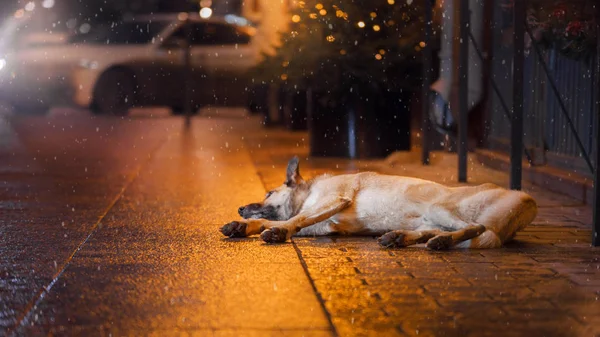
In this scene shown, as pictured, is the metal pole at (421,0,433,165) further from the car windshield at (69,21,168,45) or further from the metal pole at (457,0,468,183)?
the car windshield at (69,21,168,45)

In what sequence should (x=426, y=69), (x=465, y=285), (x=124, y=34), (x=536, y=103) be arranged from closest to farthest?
1. (x=465, y=285)
2. (x=536, y=103)
3. (x=426, y=69)
4. (x=124, y=34)

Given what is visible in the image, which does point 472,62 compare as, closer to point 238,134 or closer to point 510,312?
point 238,134

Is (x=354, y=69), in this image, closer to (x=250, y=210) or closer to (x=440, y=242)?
(x=250, y=210)

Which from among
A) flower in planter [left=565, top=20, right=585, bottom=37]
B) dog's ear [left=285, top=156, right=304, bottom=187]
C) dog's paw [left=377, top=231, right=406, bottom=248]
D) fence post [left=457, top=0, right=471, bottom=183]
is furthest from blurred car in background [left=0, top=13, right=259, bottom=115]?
dog's paw [left=377, top=231, right=406, bottom=248]

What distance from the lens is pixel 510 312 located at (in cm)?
504

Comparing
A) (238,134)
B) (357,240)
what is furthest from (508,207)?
(238,134)

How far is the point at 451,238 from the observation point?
662 centimetres

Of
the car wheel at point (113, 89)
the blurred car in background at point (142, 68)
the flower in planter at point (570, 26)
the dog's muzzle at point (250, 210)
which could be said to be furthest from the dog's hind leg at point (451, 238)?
the car wheel at point (113, 89)

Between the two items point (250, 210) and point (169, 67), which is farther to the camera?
point (169, 67)

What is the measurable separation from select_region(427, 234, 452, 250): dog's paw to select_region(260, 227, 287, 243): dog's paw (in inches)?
38.8

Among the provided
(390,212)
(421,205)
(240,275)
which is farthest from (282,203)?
(240,275)

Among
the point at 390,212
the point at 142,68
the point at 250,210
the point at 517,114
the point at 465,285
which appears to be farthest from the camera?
the point at 142,68

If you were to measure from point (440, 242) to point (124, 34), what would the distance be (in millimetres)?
17534

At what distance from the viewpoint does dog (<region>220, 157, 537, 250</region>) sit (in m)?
6.74
